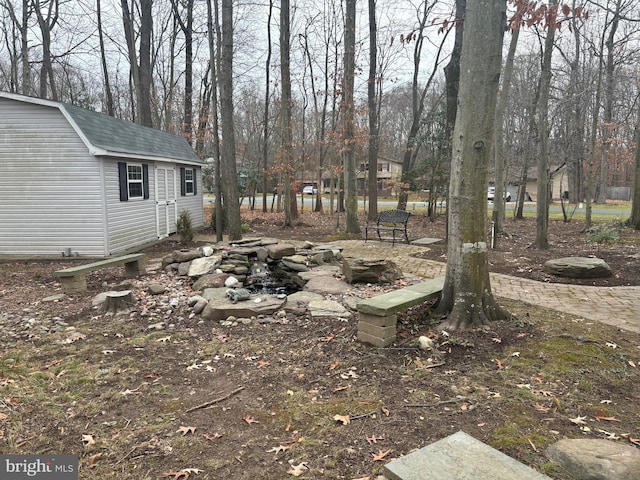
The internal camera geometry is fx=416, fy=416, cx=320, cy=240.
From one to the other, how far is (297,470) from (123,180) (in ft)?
31.8

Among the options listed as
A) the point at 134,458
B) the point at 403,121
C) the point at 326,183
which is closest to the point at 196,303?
the point at 134,458

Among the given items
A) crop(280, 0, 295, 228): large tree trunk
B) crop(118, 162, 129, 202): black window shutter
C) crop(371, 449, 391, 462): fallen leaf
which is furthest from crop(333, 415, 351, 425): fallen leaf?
crop(280, 0, 295, 228): large tree trunk

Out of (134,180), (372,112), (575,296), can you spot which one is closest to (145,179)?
(134,180)

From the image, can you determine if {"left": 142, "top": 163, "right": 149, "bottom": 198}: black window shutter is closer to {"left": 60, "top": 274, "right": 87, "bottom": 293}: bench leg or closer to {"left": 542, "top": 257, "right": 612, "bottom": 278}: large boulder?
{"left": 60, "top": 274, "right": 87, "bottom": 293}: bench leg

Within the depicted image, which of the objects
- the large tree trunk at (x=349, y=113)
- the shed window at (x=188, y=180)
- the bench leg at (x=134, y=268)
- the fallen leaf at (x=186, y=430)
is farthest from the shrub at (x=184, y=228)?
the fallen leaf at (x=186, y=430)

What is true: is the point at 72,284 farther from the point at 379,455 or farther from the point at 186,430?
the point at 379,455

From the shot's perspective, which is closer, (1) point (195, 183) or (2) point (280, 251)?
(2) point (280, 251)

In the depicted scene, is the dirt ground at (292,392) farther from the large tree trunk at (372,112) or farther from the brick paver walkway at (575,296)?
the large tree trunk at (372,112)

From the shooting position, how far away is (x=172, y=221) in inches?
534

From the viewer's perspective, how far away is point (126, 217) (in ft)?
34.5

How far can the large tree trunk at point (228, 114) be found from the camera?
1131 centimetres

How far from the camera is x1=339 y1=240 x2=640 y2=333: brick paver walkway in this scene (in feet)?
16.4

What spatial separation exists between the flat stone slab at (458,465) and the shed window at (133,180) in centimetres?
994

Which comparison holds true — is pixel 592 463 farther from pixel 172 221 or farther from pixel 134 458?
pixel 172 221
